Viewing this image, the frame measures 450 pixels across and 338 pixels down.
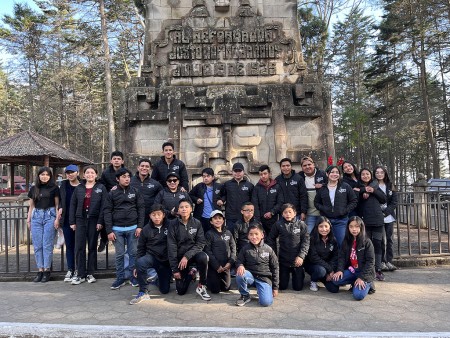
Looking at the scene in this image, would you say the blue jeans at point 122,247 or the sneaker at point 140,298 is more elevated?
the blue jeans at point 122,247

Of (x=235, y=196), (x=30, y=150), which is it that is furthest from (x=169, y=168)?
(x=30, y=150)

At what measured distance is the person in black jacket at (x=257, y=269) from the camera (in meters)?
4.49

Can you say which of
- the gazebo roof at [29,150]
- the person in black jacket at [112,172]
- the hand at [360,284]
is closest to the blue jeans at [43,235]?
the person in black jacket at [112,172]

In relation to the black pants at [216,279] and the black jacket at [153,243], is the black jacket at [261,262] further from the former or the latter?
the black jacket at [153,243]

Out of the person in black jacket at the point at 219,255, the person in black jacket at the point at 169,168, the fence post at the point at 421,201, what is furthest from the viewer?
the fence post at the point at 421,201

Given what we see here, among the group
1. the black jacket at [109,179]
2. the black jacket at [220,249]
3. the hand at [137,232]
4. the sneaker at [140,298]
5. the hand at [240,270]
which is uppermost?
the black jacket at [109,179]

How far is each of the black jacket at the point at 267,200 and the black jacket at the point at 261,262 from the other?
836 millimetres

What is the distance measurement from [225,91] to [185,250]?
3.79 meters

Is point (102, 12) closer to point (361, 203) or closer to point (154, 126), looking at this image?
point (154, 126)

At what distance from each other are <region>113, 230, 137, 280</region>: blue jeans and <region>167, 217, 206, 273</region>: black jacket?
0.72 m

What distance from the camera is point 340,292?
16.1ft

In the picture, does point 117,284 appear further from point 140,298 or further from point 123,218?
point 123,218

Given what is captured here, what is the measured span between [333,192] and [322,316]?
6.37 feet

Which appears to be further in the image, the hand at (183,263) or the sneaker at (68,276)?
the sneaker at (68,276)
